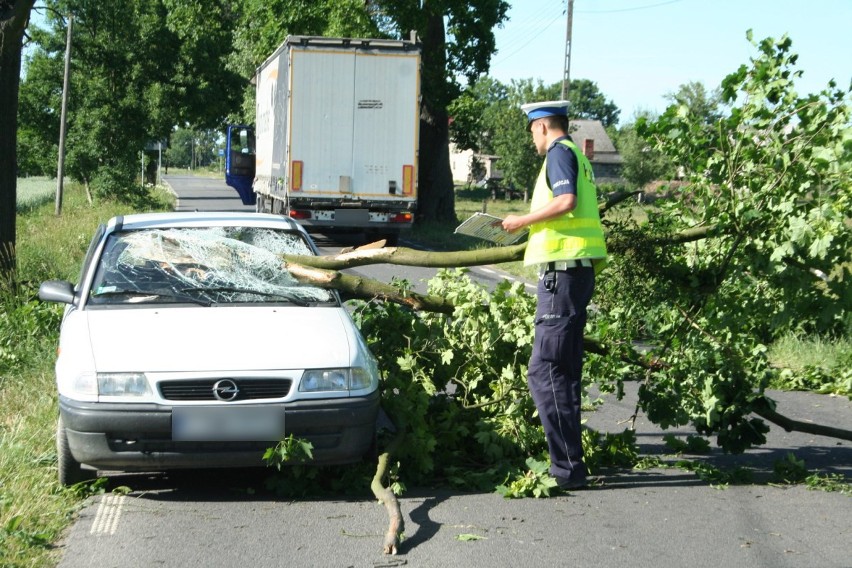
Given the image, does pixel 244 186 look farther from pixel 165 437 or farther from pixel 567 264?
pixel 165 437

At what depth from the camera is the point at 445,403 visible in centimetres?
662

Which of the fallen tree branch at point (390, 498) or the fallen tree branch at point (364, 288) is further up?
the fallen tree branch at point (364, 288)

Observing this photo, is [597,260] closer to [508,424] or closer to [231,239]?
[508,424]

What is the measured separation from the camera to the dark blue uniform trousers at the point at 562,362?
5.79 m

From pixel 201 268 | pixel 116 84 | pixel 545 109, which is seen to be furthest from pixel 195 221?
pixel 116 84

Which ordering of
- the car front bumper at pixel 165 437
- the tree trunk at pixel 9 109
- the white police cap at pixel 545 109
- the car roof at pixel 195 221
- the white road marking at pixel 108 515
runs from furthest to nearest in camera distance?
the tree trunk at pixel 9 109 → the car roof at pixel 195 221 → the white police cap at pixel 545 109 → the car front bumper at pixel 165 437 → the white road marking at pixel 108 515

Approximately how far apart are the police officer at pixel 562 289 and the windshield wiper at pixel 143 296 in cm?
193

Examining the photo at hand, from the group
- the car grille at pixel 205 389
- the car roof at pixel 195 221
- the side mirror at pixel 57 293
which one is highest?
the car roof at pixel 195 221

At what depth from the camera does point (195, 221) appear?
7.25 m

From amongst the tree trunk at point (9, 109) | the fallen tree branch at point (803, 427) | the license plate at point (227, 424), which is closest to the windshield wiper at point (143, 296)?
the license plate at point (227, 424)

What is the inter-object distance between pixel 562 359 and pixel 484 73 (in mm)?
26571

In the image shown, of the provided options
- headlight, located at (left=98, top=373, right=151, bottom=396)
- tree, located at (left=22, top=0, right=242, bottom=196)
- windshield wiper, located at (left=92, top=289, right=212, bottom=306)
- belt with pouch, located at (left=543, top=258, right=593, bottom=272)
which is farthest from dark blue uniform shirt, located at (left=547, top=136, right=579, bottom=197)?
tree, located at (left=22, top=0, right=242, bottom=196)

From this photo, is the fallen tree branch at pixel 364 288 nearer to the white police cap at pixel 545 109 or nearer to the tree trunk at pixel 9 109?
the white police cap at pixel 545 109

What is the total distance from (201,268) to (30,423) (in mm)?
1492
